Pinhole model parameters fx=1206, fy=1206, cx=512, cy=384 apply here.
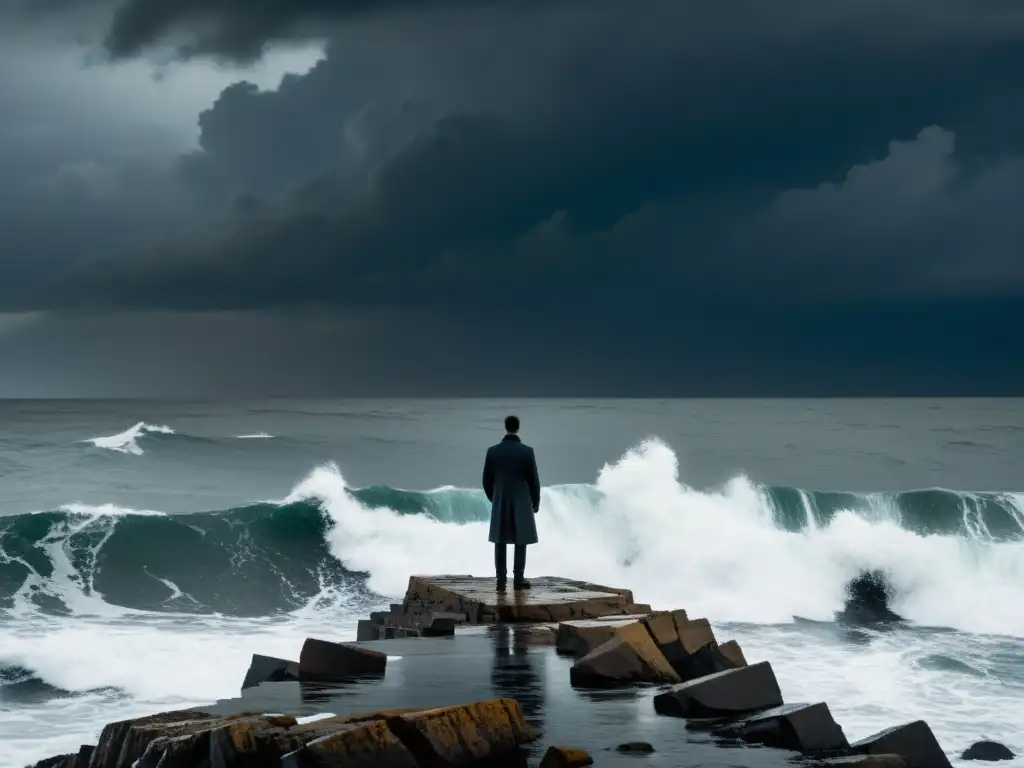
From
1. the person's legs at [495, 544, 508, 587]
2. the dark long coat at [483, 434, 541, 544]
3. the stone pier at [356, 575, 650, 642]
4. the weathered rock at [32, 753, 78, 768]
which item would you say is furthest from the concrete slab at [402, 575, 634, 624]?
the weathered rock at [32, 753, 78, 768]

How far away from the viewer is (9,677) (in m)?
15.2

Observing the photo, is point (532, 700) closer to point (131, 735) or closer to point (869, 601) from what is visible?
point (131, 735)

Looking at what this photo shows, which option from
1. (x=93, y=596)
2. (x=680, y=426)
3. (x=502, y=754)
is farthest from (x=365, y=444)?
(x=502, y=754)

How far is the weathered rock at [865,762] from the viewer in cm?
573

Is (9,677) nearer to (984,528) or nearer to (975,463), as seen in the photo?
(984,528)

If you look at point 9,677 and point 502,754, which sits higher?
point 502,754

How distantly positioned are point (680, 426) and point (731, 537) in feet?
184

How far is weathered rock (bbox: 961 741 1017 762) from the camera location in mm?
9859

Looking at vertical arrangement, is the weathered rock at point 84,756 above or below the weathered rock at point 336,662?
below

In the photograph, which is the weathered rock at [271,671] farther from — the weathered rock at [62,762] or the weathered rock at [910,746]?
the weathered rock at [910,746]

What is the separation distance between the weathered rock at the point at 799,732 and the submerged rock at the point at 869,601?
15.5 m

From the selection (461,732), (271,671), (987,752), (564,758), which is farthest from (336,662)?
(987,752)

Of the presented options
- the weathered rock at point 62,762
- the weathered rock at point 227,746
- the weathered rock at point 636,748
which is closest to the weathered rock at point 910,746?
the weathered rock at point 636,748

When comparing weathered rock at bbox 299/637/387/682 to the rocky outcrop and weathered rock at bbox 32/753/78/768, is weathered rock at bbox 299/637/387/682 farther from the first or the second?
the rocky outcrop
